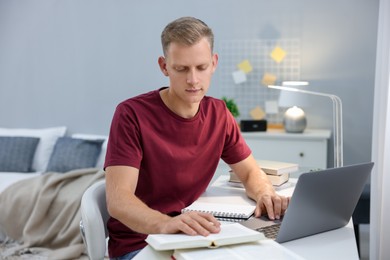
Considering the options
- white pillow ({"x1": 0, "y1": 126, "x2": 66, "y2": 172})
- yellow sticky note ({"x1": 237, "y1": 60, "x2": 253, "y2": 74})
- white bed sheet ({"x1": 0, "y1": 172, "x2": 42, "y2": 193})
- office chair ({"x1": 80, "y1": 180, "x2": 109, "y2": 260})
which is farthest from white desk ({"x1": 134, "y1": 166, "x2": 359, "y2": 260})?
white pillow ({"x1": 0, "y1": 126, "x2": 66, "y2": 172})

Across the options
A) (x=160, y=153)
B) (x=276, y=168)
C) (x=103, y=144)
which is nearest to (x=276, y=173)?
(x=276, y=168)

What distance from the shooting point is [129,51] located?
14.6 ft

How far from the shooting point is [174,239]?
1.22m

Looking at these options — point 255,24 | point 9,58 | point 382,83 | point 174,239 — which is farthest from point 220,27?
point 174,239

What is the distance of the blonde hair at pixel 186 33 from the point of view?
5.50 ft

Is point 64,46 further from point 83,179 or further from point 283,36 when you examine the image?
point 283,36

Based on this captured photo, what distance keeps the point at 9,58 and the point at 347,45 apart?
2.88 m

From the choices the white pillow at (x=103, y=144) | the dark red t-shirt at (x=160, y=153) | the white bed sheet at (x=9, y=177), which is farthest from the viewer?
the white pillow at (x=103, y=144)

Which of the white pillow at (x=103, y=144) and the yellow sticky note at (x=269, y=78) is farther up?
the yellow sticky note at (x=269, y=78)

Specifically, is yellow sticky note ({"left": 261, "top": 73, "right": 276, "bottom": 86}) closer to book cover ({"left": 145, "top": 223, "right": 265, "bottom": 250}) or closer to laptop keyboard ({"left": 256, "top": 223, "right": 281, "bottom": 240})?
laptop keyboard ({"left": 256, "top": 223, "right": 281, "bottom": 240})

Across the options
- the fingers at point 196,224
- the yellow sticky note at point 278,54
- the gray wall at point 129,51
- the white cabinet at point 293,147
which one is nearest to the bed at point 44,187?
the gray wall at point 129,51

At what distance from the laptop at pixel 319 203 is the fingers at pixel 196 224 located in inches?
7.5

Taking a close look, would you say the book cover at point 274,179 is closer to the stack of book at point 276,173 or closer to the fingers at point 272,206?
the stack of book at point 276,173

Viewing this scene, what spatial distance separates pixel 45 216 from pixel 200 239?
2.59 meters
